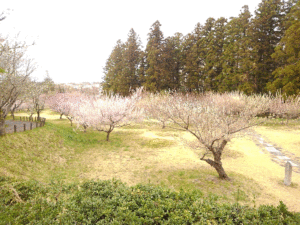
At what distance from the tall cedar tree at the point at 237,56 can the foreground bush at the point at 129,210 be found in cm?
2536

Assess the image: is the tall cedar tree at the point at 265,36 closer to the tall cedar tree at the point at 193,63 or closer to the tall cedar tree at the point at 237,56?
the tall cedar tree at the point at 237,56

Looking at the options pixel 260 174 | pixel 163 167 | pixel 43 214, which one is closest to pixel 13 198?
pixel 43 214

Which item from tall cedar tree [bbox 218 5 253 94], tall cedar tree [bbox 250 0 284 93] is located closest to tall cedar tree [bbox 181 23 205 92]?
tall cedar tree [bbox 218 5 253 94]

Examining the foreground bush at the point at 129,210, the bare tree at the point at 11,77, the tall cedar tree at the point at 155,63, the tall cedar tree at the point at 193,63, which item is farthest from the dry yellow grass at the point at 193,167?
the tall cedar tree at the point at 193,63

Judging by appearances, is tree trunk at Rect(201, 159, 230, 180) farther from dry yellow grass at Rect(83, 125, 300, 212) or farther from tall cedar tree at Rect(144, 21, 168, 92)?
tall cedar tree at Rect(144, 21, 168, 92)

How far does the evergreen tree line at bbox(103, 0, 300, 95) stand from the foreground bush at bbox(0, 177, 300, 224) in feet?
76.0

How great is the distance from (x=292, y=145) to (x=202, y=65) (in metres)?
23.3

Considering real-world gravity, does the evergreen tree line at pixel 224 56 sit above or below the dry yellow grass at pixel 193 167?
above

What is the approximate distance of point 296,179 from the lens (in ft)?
28.3

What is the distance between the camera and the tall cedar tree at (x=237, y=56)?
26609 millimetres

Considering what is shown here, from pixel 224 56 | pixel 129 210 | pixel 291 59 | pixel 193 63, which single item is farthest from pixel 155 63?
pixel 129 210

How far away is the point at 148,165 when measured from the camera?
10781 mm

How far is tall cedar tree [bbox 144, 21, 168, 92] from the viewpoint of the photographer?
31.4 metres

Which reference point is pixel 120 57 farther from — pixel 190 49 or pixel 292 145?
pixel 292 145
